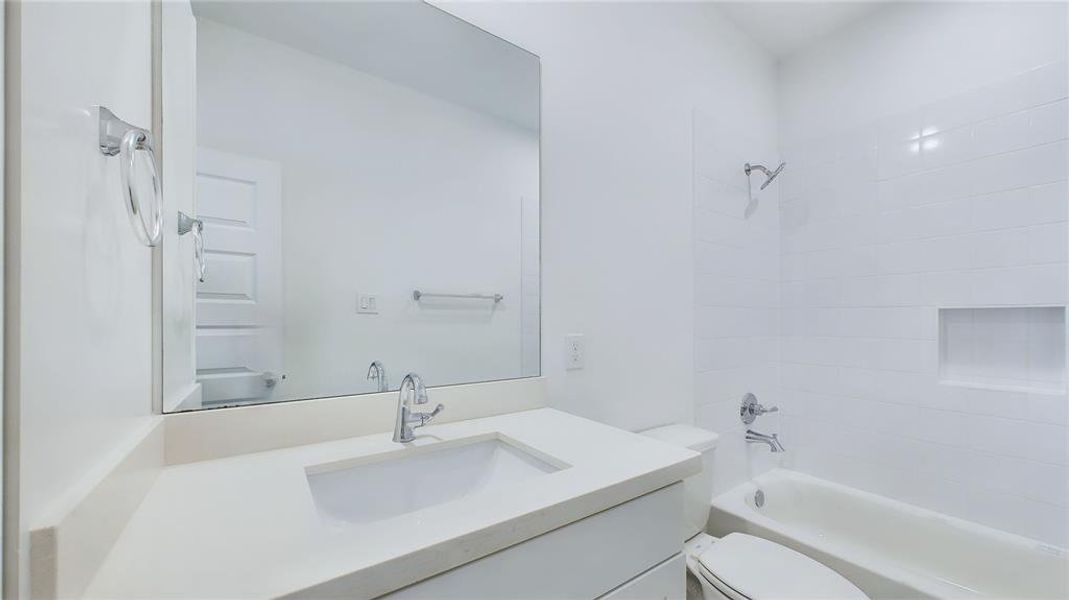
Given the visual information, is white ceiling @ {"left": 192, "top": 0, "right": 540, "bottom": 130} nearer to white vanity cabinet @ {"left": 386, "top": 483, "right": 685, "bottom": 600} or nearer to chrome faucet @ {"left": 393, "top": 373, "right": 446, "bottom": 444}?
chrome faucet @ {"left": 393, "top": 373, "right": 446, "bottom": 444}

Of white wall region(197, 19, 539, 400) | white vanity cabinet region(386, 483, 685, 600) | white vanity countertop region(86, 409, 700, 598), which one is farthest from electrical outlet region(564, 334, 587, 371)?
white vanity cabinet region(386, 483, 685, 600)

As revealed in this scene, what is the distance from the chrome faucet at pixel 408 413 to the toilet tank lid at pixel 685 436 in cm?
82

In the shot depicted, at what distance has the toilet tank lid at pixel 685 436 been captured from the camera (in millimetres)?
1431

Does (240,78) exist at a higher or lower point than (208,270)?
higher

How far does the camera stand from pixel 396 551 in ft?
1.59

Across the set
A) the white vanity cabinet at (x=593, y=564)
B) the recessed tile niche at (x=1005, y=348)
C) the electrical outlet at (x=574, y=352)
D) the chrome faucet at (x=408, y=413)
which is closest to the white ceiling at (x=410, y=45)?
the electrical outlet at (x=574, y=352)

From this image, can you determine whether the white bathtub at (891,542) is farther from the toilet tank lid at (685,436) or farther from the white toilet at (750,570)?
the toilet tank lid at (685,436)

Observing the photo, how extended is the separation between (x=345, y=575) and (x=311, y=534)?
0.38 ft

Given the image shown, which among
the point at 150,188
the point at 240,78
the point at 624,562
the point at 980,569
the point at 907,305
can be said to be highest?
the point at 240,78

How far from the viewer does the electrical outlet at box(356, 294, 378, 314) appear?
1028mm

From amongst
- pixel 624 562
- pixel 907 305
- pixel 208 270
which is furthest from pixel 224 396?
pixel 907 305

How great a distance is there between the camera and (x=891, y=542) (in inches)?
66.4

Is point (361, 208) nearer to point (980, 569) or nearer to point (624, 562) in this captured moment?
point (624, 562)

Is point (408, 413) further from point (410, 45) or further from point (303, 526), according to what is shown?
point (410, 45)
